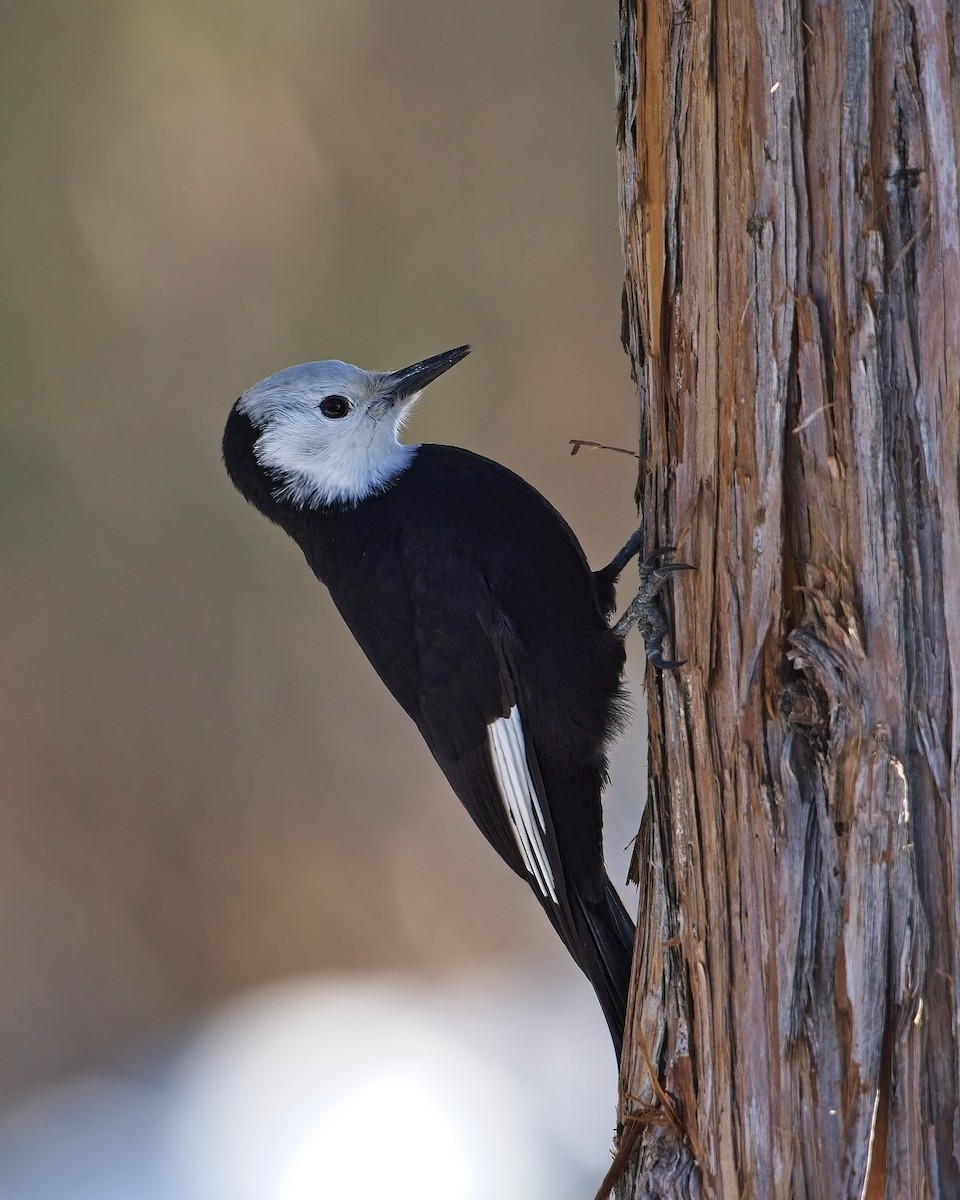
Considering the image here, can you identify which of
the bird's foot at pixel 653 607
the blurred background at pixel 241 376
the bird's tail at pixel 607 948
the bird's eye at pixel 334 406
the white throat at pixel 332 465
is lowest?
the bird's tail at pixel 607 948

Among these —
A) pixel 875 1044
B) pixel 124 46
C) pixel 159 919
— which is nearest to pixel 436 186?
pixel 124 46

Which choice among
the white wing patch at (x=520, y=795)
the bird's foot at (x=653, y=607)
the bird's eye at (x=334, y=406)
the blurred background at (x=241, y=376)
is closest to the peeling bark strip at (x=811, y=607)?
the bird's foot at (x=653, y=607)

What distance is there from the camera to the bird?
2609 mm

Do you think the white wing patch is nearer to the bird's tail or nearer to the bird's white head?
the bird's tail

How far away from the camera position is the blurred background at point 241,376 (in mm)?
6285

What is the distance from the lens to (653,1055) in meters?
1.99

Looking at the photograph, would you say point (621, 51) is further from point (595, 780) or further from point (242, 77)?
point (242, 77)

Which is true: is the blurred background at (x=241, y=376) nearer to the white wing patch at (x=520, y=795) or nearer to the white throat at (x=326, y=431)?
the white throat at (x=326, y=431)

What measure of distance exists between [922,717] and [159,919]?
5200 mm

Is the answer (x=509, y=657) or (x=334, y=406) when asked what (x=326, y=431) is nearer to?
(x=334, y=406)

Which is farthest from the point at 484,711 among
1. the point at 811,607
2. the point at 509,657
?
the point at 811,607

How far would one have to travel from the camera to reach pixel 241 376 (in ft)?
22.0

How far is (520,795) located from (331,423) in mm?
1074

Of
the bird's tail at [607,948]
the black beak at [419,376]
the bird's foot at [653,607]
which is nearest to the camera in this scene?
the bird's foot at [653,607]
